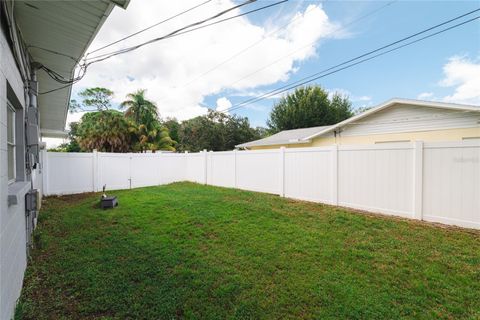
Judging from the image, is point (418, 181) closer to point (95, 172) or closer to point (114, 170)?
point (114, 170)

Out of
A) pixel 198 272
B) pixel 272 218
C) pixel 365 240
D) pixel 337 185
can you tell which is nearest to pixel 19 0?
pixel 198 272

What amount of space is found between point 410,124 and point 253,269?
8.66m

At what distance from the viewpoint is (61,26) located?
9.53 feet

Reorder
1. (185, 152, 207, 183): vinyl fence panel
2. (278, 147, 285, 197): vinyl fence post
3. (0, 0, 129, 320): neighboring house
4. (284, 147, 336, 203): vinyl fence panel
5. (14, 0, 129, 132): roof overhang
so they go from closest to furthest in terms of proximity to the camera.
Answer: (0, 0, 129, 320): neighboring house → (14, 0, 129, 132): roof overhang → (284, 147, 336, 203): vinyl fence panel → (278, 147, 285, 197): vinyl fence post → (185, 152, 207, 183): vinyl fence panel

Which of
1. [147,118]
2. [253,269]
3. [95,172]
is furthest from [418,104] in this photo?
[147,118]

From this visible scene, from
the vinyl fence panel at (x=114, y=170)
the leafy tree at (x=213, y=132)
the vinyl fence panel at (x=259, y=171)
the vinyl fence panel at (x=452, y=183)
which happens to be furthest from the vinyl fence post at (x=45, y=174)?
the leafy tree at (x=213, y=132)

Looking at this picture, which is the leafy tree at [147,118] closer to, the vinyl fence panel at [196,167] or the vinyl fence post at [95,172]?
the vinyl fence panel at [196,167]

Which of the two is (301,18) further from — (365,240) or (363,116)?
(365,240)

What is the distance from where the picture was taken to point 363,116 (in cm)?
953

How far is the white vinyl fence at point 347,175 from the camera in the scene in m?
4.35

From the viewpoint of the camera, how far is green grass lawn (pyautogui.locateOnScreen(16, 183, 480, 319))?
7.63ft

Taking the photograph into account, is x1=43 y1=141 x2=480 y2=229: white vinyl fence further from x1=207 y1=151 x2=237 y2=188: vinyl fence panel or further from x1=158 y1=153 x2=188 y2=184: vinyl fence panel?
x1=158 y1=153 x2=188 y2=184: vinyl fence panel

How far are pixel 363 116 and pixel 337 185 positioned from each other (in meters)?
4.98

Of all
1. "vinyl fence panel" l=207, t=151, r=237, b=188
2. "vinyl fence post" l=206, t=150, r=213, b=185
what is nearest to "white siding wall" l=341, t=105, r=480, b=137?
"vinyl fence panel" l=207, t=151, r=237, b=188
